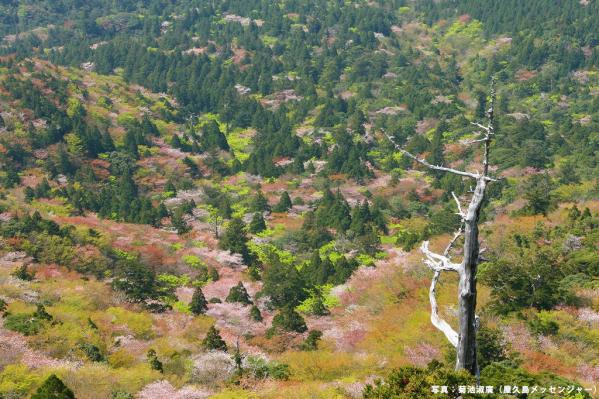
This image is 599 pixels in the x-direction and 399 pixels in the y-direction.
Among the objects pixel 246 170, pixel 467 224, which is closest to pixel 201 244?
pixel 246 170

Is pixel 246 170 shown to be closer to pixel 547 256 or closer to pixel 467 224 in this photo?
pixel 547 256

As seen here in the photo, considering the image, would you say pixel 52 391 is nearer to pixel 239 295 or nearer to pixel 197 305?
pixel 197 305

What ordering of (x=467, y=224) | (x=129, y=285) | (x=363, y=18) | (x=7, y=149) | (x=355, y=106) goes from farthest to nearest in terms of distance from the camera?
(x=363, y=18), (x=355, y=106), (x=7, y=149), (x=129, y=285), (x=467, y=224)

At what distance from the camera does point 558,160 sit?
2542 inches

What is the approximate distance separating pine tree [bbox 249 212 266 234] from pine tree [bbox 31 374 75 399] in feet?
128

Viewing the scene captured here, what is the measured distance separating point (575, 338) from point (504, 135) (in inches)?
2200

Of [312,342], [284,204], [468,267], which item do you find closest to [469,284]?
[468,267]

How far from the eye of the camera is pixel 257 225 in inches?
2164

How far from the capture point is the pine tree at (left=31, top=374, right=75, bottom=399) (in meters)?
15.3

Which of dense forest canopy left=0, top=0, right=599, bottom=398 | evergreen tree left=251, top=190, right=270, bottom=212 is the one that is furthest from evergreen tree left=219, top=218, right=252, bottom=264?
evergreen tree left=251, top=190, right=270, bottom=212

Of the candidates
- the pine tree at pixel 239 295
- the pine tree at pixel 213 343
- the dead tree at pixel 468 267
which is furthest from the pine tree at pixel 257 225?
the dead tree at pixel 468 267

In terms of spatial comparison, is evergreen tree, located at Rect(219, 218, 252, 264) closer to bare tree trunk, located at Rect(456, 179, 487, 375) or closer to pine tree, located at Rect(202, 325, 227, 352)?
pine tree, located at Rect(202, 325, 227, 352)

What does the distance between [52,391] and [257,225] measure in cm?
3962

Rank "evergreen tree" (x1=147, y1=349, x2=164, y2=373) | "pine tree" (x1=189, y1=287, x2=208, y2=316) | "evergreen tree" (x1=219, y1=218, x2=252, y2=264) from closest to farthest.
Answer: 1. "evergreen tree" (x1=147, y1=349, x2=164, y2=373)
2. "pine tree" (x1=189, y1=287, x2=208, y2=316)
3. "evergreen tree" (x1=219, y1=218, x2=252, y2=264)
